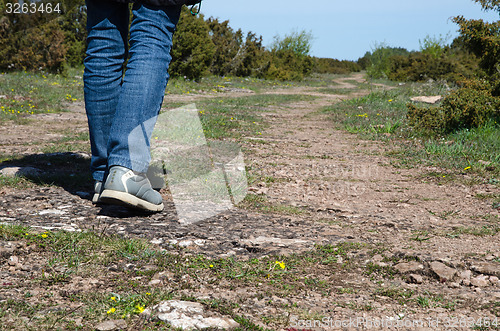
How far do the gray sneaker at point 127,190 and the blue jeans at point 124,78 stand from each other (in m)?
0.05

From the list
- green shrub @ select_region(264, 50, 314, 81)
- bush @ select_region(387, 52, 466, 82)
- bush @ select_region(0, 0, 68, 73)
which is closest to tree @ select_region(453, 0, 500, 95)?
bush @ select_region(387, 52, 466, 82)

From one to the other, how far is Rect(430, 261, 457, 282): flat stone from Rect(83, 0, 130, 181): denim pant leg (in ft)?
5.24

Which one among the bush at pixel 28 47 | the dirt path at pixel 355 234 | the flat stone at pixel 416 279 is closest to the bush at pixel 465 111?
the dirt path at pixel 355 234

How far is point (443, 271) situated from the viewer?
5.36 feet

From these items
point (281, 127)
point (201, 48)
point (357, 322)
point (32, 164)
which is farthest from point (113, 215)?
point (201, 48)

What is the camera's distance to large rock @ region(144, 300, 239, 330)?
119cm

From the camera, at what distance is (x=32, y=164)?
326 cm

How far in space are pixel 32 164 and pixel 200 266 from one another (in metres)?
2.21

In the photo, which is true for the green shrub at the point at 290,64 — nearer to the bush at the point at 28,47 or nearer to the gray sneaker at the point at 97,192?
the bush at the point at 28,47

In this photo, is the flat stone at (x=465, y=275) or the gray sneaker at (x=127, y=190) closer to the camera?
the flat stone at (x=465, y=275)

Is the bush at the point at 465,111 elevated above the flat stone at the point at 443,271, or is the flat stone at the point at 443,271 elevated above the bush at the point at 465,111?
the bush at the point at 465,111

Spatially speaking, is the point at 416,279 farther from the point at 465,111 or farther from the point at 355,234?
the point at 465,111

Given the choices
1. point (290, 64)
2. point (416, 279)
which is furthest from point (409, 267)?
point (290, 64)

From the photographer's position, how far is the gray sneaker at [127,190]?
Result: 1.89 metres
